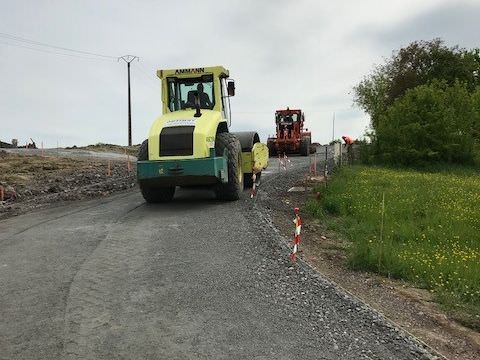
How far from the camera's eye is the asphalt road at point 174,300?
4969mm

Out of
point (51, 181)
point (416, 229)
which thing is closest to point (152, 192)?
point (51, 181)

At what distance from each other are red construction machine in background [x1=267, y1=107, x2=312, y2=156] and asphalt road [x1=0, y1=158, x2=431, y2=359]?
22901 mm

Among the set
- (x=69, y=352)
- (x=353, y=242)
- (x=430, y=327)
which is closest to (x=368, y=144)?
(x=353, y=242)

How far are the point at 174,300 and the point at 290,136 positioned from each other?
90.7ft

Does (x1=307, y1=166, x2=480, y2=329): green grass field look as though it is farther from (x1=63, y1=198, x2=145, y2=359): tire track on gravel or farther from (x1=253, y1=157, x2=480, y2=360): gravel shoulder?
(x1=63, y1=198, x2=145, y2=359): tire track on gravel

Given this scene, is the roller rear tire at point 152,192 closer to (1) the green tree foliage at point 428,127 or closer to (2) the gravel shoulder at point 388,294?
(2) the gravel shoulder at point 388,294

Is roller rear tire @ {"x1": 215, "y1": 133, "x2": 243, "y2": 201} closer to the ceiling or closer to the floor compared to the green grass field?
closer to the ceiling

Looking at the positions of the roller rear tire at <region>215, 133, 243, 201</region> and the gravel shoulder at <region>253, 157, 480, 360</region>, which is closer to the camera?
the gravel shoulder at <region>253, 157, 480, 360</region>

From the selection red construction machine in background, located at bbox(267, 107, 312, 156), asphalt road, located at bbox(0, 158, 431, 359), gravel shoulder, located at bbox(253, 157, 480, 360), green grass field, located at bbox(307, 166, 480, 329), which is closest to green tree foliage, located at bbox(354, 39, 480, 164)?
red construction machine in background, located at bbox(267, 107, 312, 156)

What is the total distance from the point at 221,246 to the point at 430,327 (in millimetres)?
3616

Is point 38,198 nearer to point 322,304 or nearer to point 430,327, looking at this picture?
point 322,304

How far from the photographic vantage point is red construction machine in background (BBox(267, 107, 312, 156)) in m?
32.6

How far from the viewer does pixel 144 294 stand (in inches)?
249

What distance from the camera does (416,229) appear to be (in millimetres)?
11148
